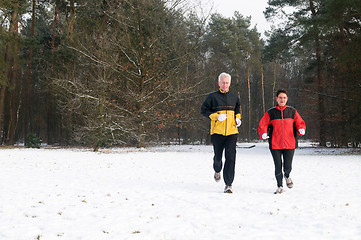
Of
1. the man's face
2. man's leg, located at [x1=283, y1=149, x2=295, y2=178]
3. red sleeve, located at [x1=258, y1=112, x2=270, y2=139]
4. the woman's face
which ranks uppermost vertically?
the man's face

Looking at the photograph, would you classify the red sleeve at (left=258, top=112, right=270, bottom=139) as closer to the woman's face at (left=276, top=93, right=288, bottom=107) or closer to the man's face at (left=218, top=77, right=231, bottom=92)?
the woman's face at (left=276, top=93, right=288, bottom=107)

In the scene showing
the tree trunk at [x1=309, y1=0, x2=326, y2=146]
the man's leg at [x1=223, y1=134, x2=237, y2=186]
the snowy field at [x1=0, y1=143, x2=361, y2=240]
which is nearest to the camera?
the snowy field at [x1=0, y1=143, x2=361, y2=240]

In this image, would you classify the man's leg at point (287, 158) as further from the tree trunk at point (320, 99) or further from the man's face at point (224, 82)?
the tree trunk at point (320, 99)

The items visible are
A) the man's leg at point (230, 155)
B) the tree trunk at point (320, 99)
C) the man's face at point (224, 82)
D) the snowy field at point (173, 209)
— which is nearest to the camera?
the snowy field at point (173, 209)

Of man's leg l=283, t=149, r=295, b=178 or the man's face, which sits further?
man's leg l=283, t=149, r=295, b=178

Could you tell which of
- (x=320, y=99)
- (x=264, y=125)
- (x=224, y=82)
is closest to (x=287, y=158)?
(x=264, y=125)

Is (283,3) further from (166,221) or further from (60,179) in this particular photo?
(166,221)

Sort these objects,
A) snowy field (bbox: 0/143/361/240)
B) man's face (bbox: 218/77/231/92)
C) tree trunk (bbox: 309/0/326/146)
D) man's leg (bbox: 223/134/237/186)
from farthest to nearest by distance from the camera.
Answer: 1. tree trunk (bbox: 309/0/326/146)
2. man's leg (bbox: 223/134/237/186)
3. man's face (bbox: 218/77/231/92)
4. snowy field (bbox: 0/143/361/240)

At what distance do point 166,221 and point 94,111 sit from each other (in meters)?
15.5

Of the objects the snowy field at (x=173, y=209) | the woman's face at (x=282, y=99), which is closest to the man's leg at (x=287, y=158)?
the snowy field at (x=173, y=209)

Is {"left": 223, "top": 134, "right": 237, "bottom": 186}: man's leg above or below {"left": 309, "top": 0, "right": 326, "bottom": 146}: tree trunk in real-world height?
below

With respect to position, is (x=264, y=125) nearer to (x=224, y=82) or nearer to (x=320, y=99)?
(x=224, y=82)

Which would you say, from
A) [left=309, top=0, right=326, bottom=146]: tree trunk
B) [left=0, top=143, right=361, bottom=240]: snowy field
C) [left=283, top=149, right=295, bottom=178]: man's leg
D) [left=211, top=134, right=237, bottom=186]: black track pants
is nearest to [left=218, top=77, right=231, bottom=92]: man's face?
[left=211, top=134, right=237, bottom=186]: black track pants

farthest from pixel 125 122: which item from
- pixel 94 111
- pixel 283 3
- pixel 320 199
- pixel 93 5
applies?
pixel 283 3
